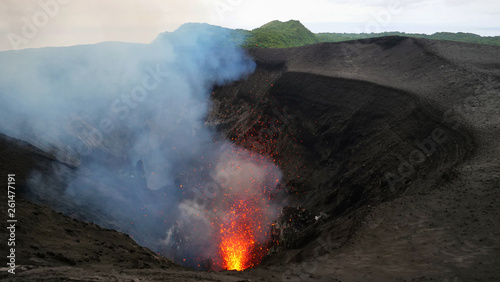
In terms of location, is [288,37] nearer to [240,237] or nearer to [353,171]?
[353,171]

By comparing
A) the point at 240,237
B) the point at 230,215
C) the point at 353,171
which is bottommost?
the point at 240,237

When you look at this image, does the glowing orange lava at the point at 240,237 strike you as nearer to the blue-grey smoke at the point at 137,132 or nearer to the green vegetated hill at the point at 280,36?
the blue-grey smoke at the point at 137,132

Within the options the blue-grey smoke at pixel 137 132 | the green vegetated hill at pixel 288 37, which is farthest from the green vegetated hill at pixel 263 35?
the blue-grey smoke at pixel 137 132

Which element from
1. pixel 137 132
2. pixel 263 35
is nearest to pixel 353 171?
pixel 137 132

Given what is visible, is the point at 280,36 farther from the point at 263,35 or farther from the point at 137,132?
the point at 137,132

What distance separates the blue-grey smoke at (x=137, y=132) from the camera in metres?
18.7

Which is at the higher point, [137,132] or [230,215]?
[137,132]

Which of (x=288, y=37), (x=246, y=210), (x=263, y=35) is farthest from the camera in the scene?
(x=288, y=37)

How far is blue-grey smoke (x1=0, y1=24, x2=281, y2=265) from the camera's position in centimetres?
1867

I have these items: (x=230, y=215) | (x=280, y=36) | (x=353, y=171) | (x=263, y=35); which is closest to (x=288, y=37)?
(x=280, y=36)

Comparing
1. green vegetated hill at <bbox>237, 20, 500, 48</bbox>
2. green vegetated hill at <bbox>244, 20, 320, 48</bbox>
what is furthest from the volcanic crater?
green vegetated hill at <bbox>237, 20, 500, 48</bbox>

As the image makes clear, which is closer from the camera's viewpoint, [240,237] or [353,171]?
[353,171]

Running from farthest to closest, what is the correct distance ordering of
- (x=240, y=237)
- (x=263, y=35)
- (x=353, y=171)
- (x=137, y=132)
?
1. (x=263, y=35)
2. (x=137, y=132)
3. (x=240, y=237)
4. (x=353, y=171)

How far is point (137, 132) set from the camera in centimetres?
→ 3095
